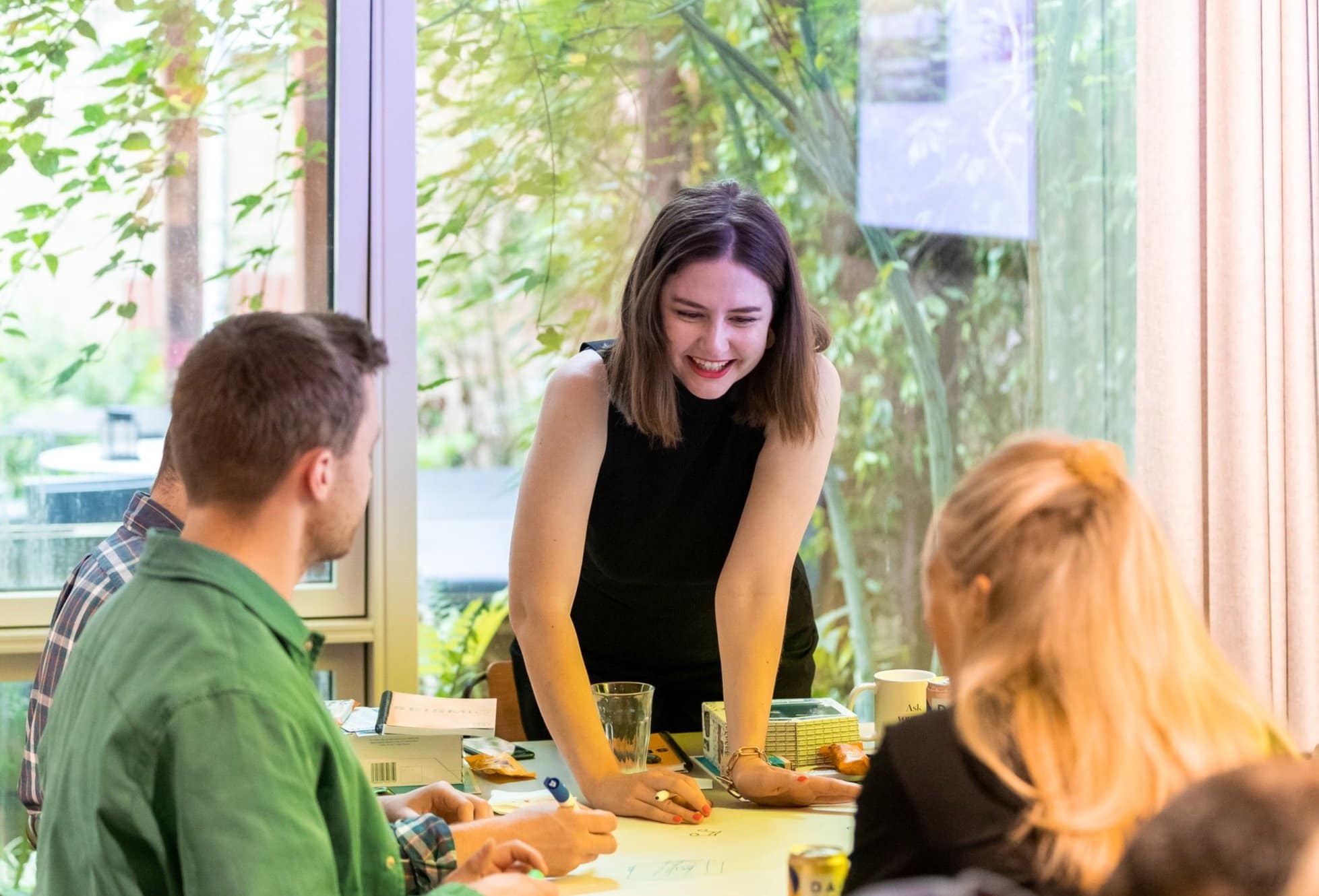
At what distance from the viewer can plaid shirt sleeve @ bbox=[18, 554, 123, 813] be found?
1.60 metres

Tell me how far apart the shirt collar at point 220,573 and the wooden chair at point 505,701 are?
1240 mm

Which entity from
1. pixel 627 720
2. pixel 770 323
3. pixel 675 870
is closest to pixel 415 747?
pixel 627 720

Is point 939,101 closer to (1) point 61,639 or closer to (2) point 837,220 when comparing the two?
(2) point 837,220

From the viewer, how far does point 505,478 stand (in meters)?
3.13

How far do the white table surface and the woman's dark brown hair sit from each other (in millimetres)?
589

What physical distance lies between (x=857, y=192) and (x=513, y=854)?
2.23m

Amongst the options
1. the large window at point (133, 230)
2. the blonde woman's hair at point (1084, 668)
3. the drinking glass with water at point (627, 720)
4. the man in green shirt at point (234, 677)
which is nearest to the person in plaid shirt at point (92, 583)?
the man in green shirt at point (234, 677)

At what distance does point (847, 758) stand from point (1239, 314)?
146 centimetres

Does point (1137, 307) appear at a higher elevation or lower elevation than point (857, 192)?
lower

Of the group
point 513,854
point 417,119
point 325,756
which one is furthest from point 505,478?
point 325,756

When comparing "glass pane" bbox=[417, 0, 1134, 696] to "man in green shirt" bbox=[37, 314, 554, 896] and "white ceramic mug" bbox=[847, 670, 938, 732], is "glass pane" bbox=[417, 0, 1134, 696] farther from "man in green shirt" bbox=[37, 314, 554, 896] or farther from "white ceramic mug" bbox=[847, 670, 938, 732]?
"man in green shirt" bbox=[37, 314, 554, 896]

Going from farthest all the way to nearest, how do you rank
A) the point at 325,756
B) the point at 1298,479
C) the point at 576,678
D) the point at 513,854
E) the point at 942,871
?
the point at 1298,479, the point at 576,678, the point at 513,854, the point at 325,756, the point at 942,871

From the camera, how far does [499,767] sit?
1915 millimetres

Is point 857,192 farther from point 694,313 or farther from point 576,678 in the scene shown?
point 576,678
